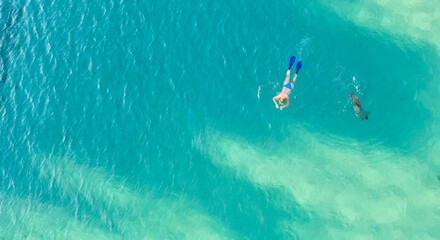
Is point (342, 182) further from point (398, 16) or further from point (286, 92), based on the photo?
point (398, 16)

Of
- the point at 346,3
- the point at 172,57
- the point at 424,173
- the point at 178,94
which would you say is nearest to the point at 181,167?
the point at 178,94

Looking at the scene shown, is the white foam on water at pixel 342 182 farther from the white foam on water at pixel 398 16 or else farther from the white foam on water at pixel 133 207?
the white foam on water at pixel 398 16

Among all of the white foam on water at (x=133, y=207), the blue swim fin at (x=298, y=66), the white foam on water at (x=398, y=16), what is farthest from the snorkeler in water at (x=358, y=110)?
the white foam on water at (x=133, y=207)

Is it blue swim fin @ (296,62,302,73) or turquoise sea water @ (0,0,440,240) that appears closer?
turquoise sea water @ (0,0,440,240)

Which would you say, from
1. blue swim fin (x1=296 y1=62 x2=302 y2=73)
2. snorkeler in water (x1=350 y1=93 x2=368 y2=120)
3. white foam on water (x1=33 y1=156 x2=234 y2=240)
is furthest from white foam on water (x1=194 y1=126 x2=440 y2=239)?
blue swim fin (x1=296 y1=62 x2=302 y2=73)

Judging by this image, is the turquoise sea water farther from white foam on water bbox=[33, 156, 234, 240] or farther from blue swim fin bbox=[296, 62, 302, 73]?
blue swim fin bbox=[296, 62, 302, 73]

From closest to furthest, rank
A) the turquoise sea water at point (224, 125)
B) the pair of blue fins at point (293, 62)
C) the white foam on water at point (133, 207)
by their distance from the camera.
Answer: the turquoise sea water at point (224, 125), the white foam on water at point (133, 207), the pair of blue fins at point (293, 62)

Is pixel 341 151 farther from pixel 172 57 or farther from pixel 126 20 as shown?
pixel 126 20
